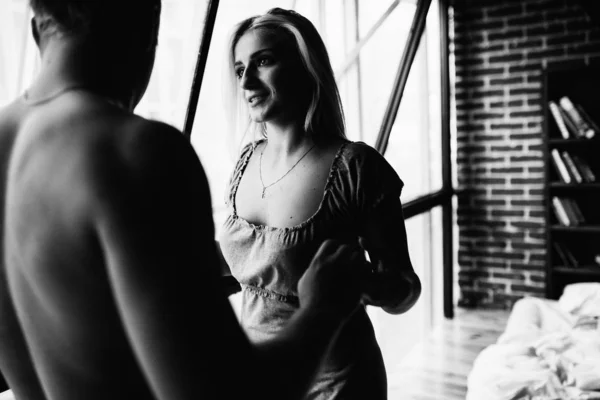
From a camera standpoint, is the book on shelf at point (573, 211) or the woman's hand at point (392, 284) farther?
the book on shelf at point (573, 211)

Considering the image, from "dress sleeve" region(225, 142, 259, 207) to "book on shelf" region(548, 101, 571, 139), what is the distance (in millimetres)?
3203

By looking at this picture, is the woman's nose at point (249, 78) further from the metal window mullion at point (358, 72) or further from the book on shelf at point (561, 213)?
the book on shelf at point (561, 213)

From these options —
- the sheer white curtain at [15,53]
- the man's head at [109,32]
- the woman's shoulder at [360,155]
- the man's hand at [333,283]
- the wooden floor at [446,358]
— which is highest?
the sheer white curtain at [15,53]

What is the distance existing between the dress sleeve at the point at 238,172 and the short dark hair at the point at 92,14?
30.8 inches

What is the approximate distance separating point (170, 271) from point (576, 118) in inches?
158

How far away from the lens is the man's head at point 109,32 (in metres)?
0.60

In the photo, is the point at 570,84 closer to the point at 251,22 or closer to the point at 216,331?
the point at 251,22

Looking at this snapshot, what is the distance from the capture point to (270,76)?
4.21 feet

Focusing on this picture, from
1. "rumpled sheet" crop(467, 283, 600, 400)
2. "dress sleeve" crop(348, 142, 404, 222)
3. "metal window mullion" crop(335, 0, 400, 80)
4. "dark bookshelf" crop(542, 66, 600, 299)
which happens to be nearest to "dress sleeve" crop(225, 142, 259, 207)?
"dress sleeve" crop(348, 142, 404, 222)

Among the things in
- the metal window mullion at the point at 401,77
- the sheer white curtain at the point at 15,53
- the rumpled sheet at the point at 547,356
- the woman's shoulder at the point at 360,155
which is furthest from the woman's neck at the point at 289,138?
the metal window mullion at the point at 401,77

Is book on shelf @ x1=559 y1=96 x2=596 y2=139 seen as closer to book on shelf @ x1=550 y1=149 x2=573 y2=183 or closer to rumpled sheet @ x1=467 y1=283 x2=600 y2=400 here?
book on shelf @ x1=550 y1=149 x2=573 y2=183

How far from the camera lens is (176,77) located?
2.36 m

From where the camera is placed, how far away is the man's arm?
1.77 feet

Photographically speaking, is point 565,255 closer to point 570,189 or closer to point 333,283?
point 570,189
